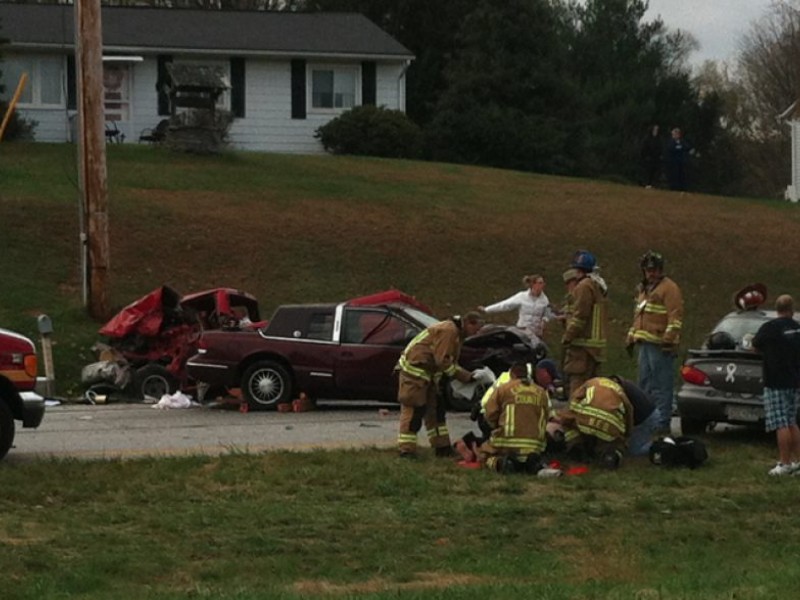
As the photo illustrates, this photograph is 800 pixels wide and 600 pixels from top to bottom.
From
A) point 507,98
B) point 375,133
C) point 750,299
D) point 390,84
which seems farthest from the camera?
point 507,98

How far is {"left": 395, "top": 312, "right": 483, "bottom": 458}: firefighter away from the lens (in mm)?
14906

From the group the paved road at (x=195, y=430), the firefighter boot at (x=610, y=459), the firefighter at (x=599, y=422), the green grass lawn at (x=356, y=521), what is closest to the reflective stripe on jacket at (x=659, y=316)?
the green grass lawn at (x=356, y=521)

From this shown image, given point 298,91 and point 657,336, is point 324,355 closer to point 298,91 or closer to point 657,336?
point 657,336

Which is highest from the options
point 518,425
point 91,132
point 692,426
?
point 91,132

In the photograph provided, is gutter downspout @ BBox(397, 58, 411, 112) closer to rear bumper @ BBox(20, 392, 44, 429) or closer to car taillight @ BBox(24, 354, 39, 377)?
car taillight @ BBox(24, 354, 39, 377)

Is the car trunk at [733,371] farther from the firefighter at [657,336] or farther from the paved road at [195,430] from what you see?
the paved road at [195,430]

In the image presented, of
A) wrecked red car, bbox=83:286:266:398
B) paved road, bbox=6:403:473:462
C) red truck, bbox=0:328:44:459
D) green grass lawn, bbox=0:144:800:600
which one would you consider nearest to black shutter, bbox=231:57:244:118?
green grass lawn, bbox=0:144:800:600

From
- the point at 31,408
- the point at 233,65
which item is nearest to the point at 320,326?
the point at 31,408

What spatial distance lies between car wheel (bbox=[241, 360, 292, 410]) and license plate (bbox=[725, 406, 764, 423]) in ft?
21.2

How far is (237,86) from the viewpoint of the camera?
158 ft

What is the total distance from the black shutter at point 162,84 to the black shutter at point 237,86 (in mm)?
1994

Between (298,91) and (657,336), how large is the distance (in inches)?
1292

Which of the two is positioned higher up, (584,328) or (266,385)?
(584,328)

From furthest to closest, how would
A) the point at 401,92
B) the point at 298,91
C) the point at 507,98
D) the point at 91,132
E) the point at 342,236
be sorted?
the point at 507,98, the point at 401,92, the point at 298,91, the point at 342,236, the point at 91,132
